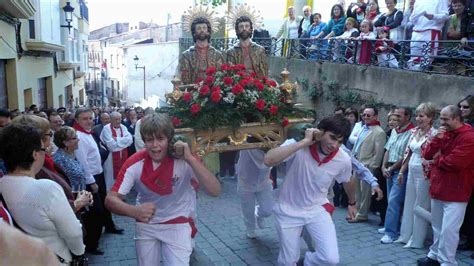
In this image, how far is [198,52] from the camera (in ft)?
18.8

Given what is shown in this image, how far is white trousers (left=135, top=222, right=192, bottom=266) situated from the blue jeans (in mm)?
3363

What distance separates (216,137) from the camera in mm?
4547

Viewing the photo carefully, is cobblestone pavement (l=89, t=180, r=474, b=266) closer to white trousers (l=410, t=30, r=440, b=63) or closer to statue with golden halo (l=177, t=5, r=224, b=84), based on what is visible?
statue with golden halo (l=177, t=5, r=224, b=84)

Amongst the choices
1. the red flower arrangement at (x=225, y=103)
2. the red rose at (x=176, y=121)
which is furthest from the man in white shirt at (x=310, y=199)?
the red rose at (x=176, y=121)

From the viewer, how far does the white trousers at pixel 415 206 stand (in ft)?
17.8

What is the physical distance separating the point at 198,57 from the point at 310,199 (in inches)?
97.8

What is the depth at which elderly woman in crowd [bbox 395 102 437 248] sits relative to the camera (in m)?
5.40

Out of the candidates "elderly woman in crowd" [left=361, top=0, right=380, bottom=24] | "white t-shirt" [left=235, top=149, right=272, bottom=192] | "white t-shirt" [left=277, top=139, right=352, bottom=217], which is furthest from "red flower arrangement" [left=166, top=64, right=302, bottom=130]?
"elderly woman in crowd" [left=361, top=0, right=380, bottom=24]

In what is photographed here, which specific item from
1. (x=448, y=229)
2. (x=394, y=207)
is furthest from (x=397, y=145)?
(x=448, y=229)

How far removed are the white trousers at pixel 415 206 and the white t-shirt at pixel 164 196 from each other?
311 centimetres

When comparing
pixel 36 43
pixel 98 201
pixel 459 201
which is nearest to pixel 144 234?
pixel 98 201

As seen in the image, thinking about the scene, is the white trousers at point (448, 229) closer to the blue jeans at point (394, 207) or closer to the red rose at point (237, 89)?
the blue jeans at point (394, 207)

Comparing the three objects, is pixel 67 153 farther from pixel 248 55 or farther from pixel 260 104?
pixel 248 55

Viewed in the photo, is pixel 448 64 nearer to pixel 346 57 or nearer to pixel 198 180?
pixel 346 57
